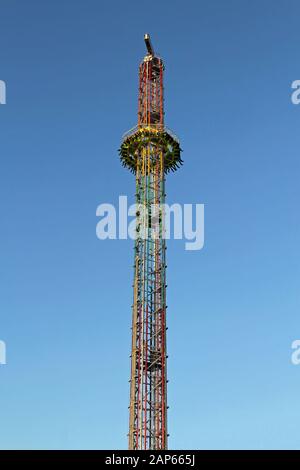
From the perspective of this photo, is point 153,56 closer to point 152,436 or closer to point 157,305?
point 157,305

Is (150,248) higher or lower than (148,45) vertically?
lower

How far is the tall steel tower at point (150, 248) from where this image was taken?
79.3 m

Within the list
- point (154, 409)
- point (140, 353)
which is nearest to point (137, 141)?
point (140, 353)

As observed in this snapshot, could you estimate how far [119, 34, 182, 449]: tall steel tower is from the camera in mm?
79312

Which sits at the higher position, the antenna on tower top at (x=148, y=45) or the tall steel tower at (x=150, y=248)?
the antenna on tower top at (x=148, y=45)

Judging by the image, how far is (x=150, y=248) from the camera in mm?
89062

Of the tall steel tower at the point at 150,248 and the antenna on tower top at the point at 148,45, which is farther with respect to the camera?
the antenna on tower top at the point at 148,45

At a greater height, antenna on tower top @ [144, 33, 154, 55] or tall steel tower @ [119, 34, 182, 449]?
antenna on tower top @ [144, 33, 154, 55]

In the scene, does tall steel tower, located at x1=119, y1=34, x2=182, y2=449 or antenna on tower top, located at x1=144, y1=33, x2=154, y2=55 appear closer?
tall steel tower, located at x1=119, y1=34, x2=182, y2=449

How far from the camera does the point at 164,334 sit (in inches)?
3324

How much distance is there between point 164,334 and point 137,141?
2898cm
